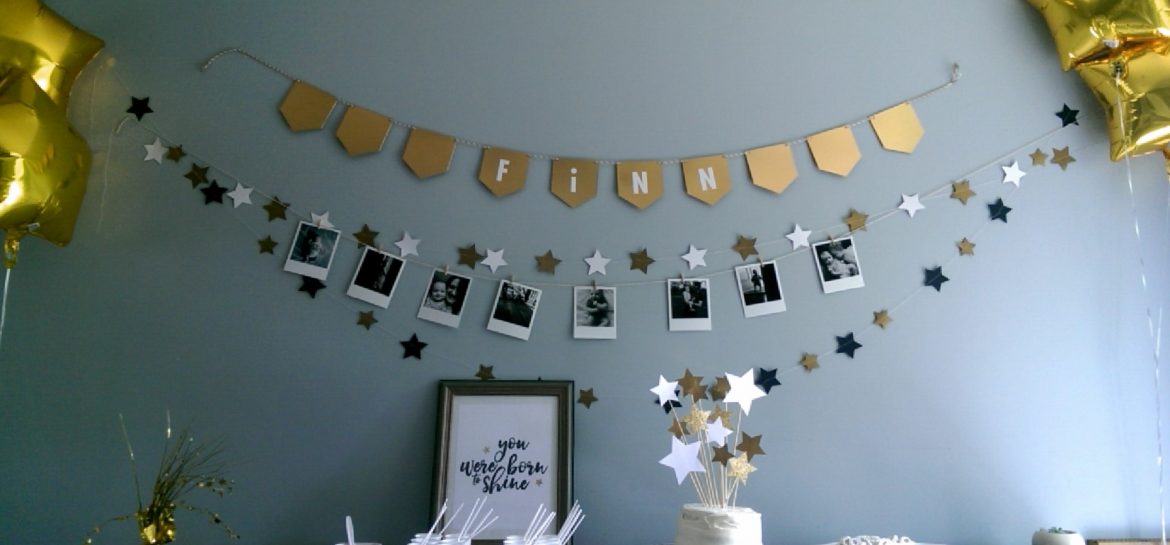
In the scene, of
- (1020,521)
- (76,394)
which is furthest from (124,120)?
(1020,521)

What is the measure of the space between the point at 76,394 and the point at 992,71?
1848 millimetres

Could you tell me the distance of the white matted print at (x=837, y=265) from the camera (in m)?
1.52

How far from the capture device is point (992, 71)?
1.60 m

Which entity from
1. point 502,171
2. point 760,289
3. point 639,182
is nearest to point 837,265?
point 760,289

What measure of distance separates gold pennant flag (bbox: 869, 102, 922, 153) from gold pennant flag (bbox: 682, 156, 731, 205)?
0.31 meters

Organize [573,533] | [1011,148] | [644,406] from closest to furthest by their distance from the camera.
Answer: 1. [573,533]
2. [644,406]
3. [1011,148]

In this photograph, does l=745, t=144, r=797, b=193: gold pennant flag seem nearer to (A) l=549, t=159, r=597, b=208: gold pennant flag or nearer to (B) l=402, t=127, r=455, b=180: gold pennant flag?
(A) l=549, t=159, r=597, b=208: gold pennant flag

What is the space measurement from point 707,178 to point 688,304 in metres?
0.25

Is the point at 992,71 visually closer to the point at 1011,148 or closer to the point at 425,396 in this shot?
the point at 1011,148

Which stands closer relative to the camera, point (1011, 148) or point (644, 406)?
point (644, 406)

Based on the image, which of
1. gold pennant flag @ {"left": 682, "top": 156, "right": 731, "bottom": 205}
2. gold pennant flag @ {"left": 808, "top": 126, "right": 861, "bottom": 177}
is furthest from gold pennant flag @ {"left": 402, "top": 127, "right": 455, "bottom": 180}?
gold pennant flag @ {"left": 808, "top": 126, "right": 861, "bottom": 177}

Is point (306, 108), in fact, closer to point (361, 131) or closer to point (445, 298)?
point (361, 131)

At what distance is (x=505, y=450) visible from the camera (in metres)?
1.40

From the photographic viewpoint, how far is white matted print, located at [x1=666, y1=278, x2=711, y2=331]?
150 cm
